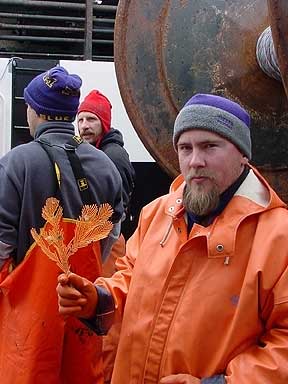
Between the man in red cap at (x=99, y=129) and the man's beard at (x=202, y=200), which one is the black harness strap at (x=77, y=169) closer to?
the man's beard at (x=202, y=200)

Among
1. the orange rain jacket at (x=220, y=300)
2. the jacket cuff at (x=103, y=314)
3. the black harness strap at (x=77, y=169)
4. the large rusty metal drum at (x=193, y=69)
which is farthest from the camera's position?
the large rusty metal drum at (x=193, y=69)

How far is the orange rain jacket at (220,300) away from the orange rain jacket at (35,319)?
0.67 metres

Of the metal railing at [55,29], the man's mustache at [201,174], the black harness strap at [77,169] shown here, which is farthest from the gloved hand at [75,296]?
the metal railing at [55,29]

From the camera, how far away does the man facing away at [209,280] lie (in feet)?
5.68

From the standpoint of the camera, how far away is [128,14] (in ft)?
13.3

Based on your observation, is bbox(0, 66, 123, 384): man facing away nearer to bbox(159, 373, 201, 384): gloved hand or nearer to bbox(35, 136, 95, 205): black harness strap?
bbox(35, 136, 95, 205): black harness strap

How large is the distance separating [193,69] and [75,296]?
7.81ft

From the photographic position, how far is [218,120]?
6.18 ft

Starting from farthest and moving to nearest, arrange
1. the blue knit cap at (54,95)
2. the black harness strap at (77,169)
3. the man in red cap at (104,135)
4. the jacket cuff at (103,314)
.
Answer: the man in red cap at (104,135)
the blue knit cap at (54,95)
the black harness strap at (77,169)
the jacket cuff at (103,314)

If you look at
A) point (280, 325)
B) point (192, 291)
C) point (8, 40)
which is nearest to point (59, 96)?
point (192, 291)

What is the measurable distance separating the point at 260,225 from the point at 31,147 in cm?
113

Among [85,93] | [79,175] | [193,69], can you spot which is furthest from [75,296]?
[85,93]

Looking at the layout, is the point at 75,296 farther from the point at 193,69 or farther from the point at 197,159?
the point at 193,69

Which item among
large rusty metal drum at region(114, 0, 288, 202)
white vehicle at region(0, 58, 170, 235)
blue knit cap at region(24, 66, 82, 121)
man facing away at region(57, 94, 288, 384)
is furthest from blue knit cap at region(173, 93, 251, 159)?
white vehicle at region(0, 58, 170, 235)
